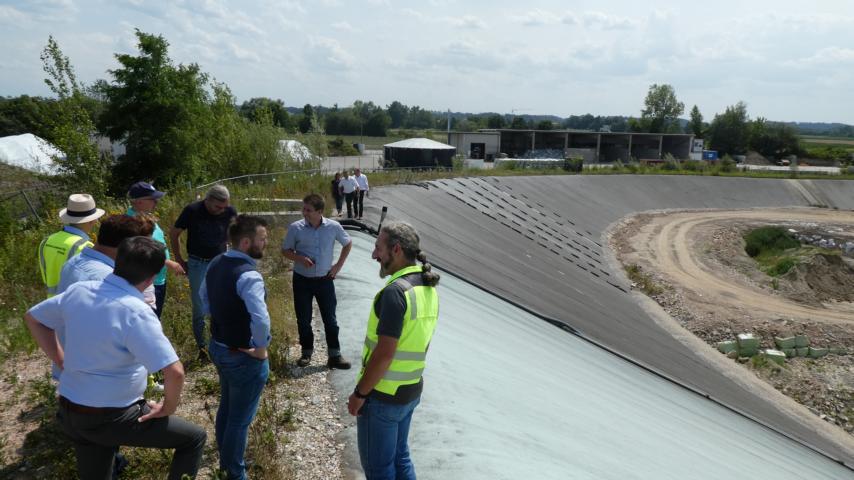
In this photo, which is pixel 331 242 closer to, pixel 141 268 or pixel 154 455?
pixel 154 455

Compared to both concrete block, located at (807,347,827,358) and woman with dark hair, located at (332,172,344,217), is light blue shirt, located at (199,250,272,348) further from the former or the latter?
concrete block, located at (807,347,827,358)

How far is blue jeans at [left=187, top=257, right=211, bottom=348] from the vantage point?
6.12 meters

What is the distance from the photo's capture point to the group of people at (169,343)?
3.01 metres

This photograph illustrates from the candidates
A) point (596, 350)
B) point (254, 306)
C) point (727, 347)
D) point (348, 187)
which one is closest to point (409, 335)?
point (254, 306)

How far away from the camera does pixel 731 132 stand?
102562 millimetres

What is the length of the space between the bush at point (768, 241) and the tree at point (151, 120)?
112 ft

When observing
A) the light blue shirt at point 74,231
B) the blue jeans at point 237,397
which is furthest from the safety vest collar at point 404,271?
the light blue shirt at point 74,231

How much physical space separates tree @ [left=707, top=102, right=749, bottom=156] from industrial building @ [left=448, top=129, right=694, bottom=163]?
2885 cm

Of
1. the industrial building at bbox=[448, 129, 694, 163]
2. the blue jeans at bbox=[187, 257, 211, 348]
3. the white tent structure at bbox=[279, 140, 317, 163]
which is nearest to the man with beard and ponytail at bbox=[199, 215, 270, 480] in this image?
the blue jeans at bbox=[187, 257, 211, 348]

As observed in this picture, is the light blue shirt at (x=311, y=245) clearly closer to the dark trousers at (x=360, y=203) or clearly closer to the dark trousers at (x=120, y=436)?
the dark trousers at (x=120, y=436)

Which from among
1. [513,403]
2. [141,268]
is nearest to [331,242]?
[513,403]

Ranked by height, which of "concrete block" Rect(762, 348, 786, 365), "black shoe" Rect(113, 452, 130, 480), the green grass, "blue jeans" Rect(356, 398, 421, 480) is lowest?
"concrete block" Rect(762, 348, 786, 365)

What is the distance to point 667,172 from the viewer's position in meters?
57.5

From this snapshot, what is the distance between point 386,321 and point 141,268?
1.34m
